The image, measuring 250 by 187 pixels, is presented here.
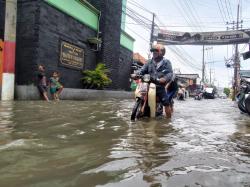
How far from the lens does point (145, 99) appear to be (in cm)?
661

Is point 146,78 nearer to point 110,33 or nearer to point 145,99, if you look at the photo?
point 145,99

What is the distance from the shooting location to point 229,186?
222cm

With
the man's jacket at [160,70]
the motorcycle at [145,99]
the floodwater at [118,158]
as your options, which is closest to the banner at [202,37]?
the man's jacket at [160,70]

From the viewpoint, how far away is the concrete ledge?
12.5 meters

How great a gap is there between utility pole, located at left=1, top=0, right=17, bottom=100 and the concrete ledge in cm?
48

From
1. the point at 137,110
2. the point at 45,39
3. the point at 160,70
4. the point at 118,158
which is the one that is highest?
the point at 45,39

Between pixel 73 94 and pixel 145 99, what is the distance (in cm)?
885

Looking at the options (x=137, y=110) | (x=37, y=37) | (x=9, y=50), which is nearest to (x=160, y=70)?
(x=137, y=110)

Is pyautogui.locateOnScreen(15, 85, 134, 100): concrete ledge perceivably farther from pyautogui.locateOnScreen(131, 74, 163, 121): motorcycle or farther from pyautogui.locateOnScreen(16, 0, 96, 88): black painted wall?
pyautogui.locateOnScreen(131, 74, 163, 121): motorcycle

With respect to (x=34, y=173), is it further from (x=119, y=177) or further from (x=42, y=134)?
(x=42, y=134)

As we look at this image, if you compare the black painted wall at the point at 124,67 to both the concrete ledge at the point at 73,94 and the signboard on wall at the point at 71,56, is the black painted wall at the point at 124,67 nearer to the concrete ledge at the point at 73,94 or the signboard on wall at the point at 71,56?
the concrete ledge at the point at 73,94

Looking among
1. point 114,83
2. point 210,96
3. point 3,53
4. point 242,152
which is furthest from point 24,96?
point 210,96

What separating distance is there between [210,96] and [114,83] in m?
19.9

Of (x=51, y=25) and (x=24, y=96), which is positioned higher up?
(x=51, y=25)
